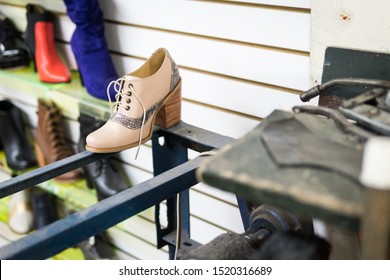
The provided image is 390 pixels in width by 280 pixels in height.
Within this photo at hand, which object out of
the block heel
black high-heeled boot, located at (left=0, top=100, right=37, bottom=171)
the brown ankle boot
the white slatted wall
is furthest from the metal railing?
black high-heeled boot, located at (left=0, top=100, right=37, bottom=171)

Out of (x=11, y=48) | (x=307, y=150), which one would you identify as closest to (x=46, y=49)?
(x=11, y=48)

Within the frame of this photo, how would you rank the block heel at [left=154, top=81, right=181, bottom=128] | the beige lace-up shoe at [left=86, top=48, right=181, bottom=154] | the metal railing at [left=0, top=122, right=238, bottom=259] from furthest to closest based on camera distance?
the block heel at [left=154, top=81, right=181, bottom=128] → the beige lace-up shoe at [left=86, top=48, right=181, bottom=154] → the metal railing at [left=0, top=122, right=238, bottom=259]

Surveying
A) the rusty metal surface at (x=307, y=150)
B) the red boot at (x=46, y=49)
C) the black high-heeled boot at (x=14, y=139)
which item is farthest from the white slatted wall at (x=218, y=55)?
the rusty metal surface at (x=307, y=150)

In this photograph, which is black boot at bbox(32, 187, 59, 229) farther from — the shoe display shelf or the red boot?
the red boot

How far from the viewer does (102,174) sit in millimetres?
2039

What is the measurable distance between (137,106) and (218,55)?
0.52 metres

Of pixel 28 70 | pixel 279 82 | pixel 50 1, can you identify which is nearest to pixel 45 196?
pixel 28 70

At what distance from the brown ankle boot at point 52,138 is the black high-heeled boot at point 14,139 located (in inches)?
3.4

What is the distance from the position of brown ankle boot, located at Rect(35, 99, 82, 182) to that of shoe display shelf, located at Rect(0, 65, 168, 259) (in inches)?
1.4

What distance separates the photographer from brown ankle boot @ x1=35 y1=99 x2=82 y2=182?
2.17 metres

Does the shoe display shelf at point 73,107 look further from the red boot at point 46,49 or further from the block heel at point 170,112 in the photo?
the block heel at point 170,112

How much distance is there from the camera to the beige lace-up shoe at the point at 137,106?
1184mm
